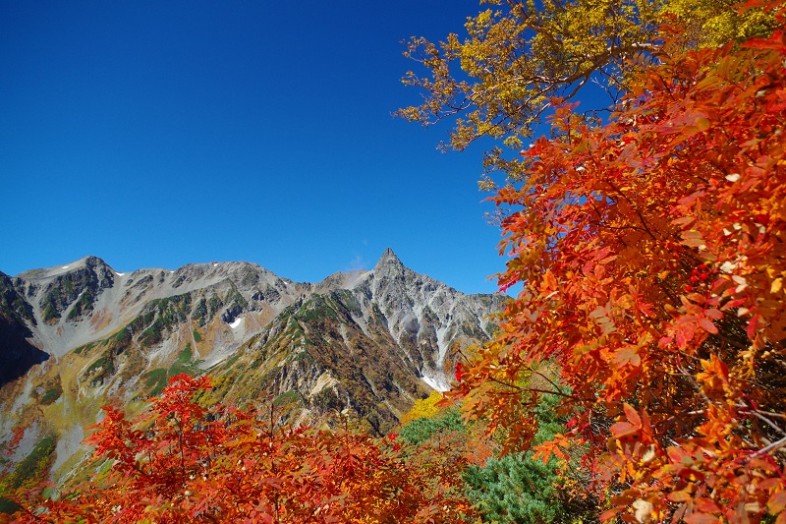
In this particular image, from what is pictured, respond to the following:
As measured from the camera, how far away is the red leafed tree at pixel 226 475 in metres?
4.00

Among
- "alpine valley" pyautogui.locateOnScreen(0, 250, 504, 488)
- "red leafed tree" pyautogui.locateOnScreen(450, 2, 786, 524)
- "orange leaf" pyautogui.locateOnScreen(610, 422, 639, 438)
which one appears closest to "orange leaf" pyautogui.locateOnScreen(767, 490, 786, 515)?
"red leafed tree" pyautogui.locateOnScreen(450, 2, 786, 524)

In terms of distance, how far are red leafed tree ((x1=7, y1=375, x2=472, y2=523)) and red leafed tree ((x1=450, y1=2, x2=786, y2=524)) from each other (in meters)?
2.42

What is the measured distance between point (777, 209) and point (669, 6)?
11829mm

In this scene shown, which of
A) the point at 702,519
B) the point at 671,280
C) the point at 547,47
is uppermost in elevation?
the point at 547,47

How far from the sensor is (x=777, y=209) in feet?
4.70

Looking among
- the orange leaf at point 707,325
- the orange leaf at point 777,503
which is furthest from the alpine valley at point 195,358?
the orange leaf at point 777,503

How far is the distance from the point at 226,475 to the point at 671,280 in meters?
4.62

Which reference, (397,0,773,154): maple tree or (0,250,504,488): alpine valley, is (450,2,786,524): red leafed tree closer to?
(397,0,773,154): maple tree

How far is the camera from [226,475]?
4168mm

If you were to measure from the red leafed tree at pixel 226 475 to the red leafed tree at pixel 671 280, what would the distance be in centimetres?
242

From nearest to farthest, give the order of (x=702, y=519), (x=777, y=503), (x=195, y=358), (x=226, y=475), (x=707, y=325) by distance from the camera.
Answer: (x=777, y=503), (x=702, y=519), (x=707, y=325), (x=226, y=475), (x=195, y=358)

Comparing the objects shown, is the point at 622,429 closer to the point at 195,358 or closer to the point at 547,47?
the point at 547,47

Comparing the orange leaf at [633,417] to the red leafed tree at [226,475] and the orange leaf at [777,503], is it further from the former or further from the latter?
the red leafed tree at [226,475]

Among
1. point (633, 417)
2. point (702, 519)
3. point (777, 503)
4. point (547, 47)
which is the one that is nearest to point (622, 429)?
point (633, 417)
